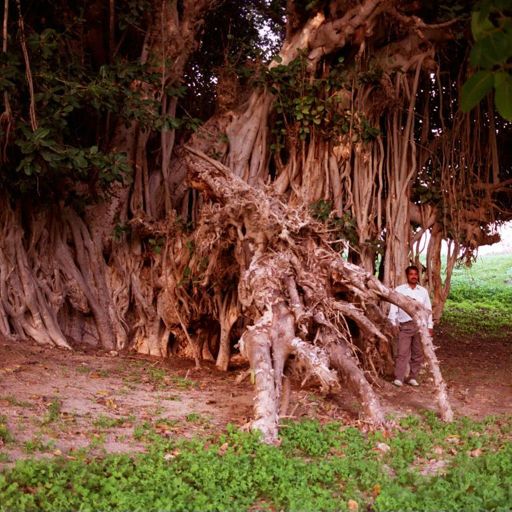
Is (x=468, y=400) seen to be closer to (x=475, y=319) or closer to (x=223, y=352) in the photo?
(x=223, y=352)

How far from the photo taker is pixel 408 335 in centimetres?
670

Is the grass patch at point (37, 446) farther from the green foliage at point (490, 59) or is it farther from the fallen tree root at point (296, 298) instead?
the green foliage at point (490, 59)

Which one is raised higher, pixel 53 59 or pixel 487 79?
pixel 53 59

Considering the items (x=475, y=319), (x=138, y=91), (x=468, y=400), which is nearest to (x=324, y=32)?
(x=138, y=91)

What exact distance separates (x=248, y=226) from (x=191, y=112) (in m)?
3.33

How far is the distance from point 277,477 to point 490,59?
2619 millimetres

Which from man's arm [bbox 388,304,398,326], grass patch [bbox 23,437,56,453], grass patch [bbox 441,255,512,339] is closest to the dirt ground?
grass patch [bbox 23,437,56,453]

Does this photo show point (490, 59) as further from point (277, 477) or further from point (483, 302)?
point (483, 302)

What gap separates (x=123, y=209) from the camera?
8148 mm

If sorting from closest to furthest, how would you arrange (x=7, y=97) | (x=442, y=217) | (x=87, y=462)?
(x=87, y=462) < (x=7, y=97) < (x=442, y=217)

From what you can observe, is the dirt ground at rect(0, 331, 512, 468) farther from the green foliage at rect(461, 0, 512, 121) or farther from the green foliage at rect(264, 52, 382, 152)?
the green foliage at rect(461, 0, 512, 121)

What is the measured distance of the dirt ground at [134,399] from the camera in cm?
430

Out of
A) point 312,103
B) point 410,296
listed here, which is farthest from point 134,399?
point 312,103

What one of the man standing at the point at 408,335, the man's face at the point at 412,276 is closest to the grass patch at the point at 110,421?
the man standing at the point at 408,335
